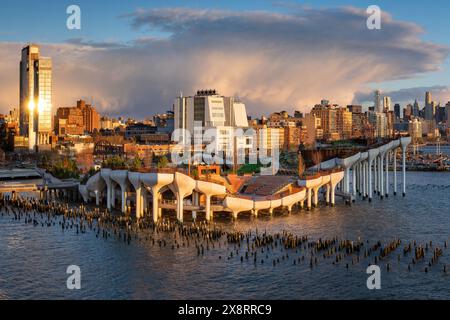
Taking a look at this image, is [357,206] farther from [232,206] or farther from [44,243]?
[44,243]

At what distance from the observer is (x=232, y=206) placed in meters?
68.4

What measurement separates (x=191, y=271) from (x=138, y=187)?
78.7ft

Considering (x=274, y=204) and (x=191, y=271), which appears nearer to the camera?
(x=191, y=271)

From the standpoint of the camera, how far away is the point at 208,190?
66375 millimetres

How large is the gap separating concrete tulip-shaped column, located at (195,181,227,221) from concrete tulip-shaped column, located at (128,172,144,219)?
258 inches

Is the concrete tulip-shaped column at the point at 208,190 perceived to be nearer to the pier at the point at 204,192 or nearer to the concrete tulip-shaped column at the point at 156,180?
the pier at the point at 204,192

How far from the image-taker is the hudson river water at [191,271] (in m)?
39.6

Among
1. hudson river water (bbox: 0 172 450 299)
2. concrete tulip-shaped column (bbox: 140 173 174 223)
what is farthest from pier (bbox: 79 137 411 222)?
hudson river water (bbox: 0 172 450 299)

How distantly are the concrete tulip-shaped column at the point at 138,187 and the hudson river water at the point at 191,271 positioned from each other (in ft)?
25.7

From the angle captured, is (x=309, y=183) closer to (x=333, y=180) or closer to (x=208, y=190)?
(x=333, y=180)

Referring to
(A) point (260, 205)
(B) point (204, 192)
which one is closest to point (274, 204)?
(A) point (260, 205)

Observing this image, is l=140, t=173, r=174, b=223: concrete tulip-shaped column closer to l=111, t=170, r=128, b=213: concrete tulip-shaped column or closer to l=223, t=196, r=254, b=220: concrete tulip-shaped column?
l=111, t=170, r=128, b=213: concrete tulip-shaped column

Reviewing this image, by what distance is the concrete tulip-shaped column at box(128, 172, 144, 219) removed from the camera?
65.5 meters
